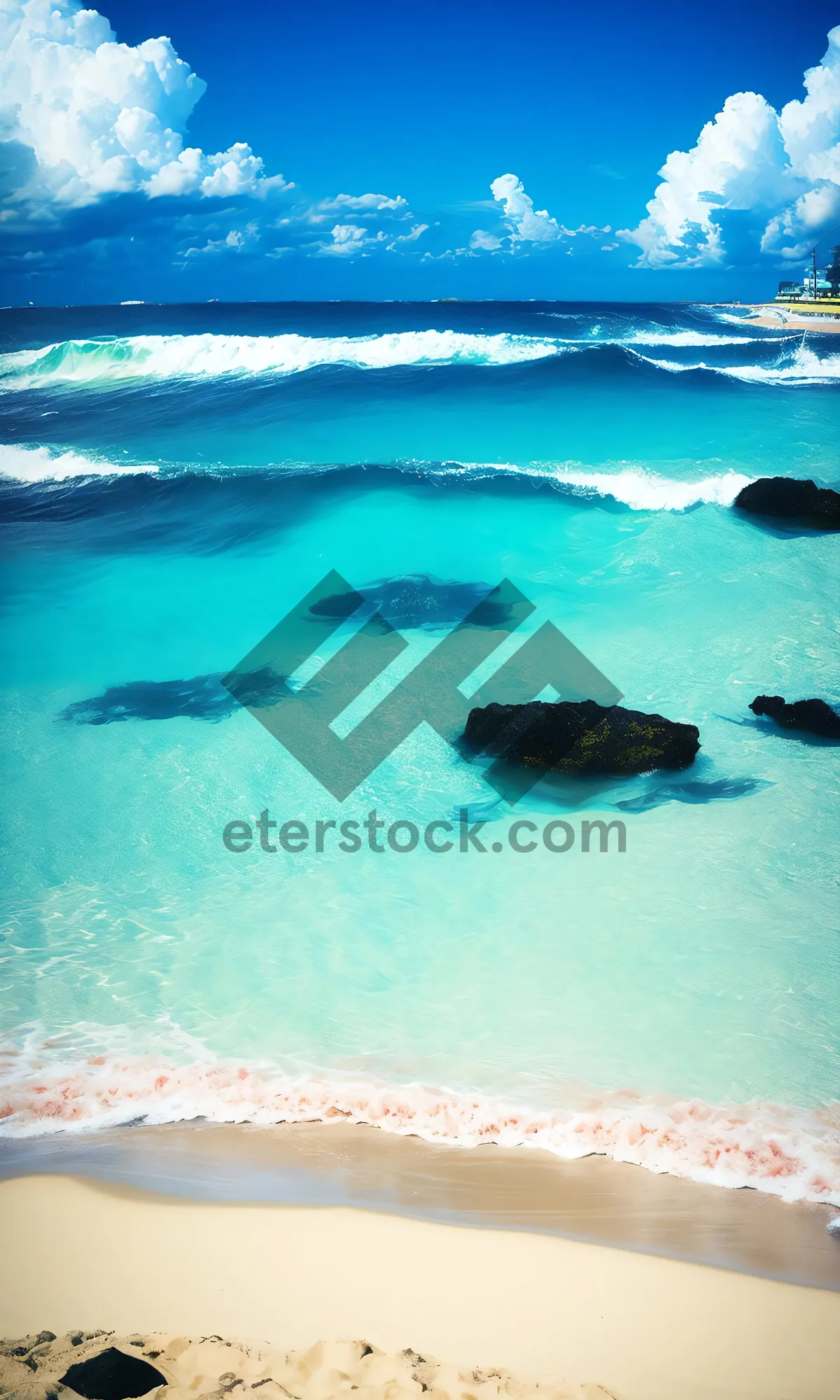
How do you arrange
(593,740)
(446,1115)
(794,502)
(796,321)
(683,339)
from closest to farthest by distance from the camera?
1. (446,1115)
2. (593,740)
3. (794,502)
4. (683,339)
5. (796,321)

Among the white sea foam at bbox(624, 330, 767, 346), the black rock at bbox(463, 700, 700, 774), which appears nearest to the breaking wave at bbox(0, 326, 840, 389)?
the white sea foam at bbox(624, 330, 767, 346)

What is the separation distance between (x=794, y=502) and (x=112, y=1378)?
12.9 m

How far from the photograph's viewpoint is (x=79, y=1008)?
464 cm

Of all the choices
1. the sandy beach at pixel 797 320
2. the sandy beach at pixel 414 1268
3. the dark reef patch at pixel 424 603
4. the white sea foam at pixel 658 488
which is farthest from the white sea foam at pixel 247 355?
the sandy beach at pixel 414 1268

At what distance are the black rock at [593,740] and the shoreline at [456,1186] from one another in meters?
3.54

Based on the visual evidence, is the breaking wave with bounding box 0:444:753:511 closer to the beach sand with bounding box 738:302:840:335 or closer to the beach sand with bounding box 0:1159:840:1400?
the beach sand with bounding box 0:1159:840:1400

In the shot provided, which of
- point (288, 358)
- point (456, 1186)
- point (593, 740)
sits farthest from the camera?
point (288, 358)

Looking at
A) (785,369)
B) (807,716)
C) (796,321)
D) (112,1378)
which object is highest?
(796,321)

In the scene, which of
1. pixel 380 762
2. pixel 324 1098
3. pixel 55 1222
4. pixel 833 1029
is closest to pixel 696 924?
pixel 833 1029

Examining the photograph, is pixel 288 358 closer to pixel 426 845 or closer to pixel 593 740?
pixel 593 740

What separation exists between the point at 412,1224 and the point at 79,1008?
95.4 inches

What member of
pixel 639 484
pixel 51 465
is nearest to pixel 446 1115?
pixel 639 484

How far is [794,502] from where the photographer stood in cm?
1236

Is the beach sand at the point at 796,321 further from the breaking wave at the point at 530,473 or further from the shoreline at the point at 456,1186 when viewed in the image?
the shoreline at the point at 456,1186
